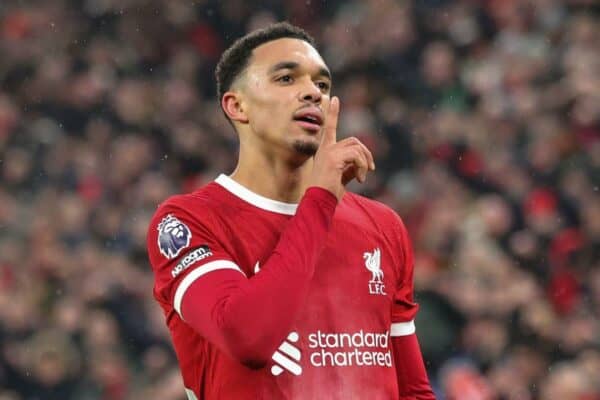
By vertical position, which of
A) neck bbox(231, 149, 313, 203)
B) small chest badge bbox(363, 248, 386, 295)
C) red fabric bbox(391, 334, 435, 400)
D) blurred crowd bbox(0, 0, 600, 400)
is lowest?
blurred crowd bbox(0, 0, 600, 400)

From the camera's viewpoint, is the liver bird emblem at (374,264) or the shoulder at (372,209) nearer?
the liver bird emblem at (374,264)

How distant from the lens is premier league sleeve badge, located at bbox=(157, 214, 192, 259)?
276cm

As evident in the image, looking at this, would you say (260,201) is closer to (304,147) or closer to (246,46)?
(304,147)

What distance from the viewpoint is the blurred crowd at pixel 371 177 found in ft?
20.3

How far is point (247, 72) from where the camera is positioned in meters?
3.09

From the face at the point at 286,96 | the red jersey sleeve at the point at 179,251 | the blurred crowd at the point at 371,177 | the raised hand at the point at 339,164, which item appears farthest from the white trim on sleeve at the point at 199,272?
the blurred crowd at the point at 371,177

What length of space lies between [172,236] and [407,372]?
731 mm

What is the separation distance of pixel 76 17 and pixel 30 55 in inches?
20.7

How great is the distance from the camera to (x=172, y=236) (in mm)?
2783

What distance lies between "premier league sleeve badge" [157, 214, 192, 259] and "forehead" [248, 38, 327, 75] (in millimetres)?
499

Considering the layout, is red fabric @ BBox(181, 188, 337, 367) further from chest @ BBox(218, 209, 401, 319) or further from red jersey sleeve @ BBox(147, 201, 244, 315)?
chest @ BBox(218, 209, 401, 319)

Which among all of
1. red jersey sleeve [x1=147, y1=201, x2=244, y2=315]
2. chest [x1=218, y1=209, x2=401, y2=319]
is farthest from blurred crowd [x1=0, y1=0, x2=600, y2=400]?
red jersey sleeve [x1=147, y1=201, x2=244, y2=315]

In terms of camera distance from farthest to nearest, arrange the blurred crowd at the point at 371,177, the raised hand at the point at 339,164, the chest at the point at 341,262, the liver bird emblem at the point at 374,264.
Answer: the blurred crowd at the point at 371,177 < the liver bird emblem at the point at 374,264 < the chest at the point at 341,262 < the raised hand at the point at 339,164

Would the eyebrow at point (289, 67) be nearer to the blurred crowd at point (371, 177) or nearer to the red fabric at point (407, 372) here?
the red fabric at point (407, 372)
